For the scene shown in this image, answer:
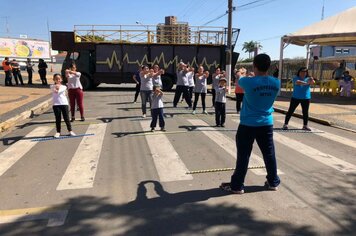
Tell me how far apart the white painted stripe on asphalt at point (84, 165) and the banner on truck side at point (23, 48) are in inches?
2563

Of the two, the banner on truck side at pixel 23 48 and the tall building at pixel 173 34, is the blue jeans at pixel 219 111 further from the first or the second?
the banner on truck side at pixel 23 48

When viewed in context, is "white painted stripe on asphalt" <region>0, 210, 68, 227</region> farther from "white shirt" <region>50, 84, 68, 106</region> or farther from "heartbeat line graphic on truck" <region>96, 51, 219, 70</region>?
"heartbeat line graphic on truck" <region>96, 51, 219, 70</region>

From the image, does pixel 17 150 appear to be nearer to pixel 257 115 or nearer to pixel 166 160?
pixel 166 160

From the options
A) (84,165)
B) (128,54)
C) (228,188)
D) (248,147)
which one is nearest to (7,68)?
(128,54)

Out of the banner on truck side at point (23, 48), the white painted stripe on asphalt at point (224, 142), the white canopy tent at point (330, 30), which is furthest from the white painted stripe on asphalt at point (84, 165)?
the banner on truck side at point (23, 48)

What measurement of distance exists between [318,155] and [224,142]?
6.38ft

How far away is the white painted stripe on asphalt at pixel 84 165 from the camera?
4969 millimetres

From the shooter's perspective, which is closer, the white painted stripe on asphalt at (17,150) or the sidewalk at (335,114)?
the white painted stripe on asphalt at (17,150)

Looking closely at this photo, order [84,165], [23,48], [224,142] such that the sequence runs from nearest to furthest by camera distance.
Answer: [84,165], [224,142], [23,48]

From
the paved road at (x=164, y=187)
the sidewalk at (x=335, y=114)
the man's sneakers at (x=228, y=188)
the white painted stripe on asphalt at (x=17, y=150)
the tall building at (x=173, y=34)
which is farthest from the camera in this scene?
the tall building at (x=173, y=34)

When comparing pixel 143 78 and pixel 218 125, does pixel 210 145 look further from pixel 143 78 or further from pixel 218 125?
pixel 143 78

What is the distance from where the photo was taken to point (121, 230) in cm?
357

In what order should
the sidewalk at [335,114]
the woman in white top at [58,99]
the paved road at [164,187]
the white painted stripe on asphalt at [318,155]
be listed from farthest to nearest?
1. the sidewalk at [335,114]
2. the woman in white top at [58,99]
3. the white painted stripe on asphalt at [318,155]
4. the paved road at [164,187]

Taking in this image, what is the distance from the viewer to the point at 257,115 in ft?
14.2
